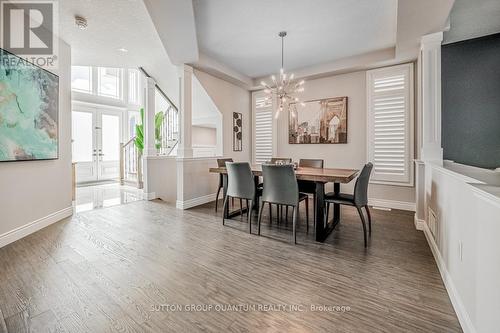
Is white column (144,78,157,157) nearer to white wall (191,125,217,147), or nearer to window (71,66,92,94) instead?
white wall (191,125,217,147)

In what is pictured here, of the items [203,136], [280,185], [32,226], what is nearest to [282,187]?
Answer: [280,185]

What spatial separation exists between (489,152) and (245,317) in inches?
151

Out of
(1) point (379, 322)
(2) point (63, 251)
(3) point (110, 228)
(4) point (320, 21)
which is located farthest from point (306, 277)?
(4) point (320, 21)

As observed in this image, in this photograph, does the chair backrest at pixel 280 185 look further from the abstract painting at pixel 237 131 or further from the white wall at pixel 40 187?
the white wall at pixel 40 187

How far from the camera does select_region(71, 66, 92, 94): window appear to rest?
273 inches

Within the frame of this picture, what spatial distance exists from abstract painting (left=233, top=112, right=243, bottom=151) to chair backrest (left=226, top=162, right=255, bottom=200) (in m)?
2.35

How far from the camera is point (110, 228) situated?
3.15 metres

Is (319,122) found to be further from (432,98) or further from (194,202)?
(194,202)

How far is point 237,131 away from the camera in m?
5.56

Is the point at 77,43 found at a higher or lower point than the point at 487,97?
higher

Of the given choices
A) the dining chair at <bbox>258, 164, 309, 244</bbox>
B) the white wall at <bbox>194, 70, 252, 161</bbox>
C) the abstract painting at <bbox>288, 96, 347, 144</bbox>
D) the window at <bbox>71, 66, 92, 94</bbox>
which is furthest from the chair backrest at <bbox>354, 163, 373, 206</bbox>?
the window at <bbox>71, 66, 92, 94</bbox>

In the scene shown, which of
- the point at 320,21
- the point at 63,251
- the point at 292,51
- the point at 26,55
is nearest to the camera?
the point at 63,251

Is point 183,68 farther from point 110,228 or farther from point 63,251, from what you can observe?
point 63,251

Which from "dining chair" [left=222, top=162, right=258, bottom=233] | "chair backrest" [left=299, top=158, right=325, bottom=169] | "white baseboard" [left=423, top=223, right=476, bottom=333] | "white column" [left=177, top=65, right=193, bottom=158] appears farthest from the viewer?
"white column" [left=177, top=65, right=193, bottom=158]
